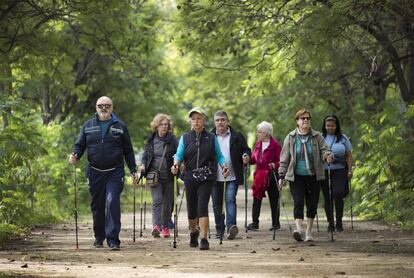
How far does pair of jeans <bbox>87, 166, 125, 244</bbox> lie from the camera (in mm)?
13664

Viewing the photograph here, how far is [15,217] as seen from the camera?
17375mm

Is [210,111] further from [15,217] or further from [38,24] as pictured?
[15,217]

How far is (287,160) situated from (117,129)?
9.29 ft

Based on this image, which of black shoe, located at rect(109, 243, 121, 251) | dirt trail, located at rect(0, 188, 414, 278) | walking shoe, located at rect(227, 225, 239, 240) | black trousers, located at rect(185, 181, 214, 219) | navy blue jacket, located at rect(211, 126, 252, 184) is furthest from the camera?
navy blue jacket, located at rect(211, 126, 252, 184)

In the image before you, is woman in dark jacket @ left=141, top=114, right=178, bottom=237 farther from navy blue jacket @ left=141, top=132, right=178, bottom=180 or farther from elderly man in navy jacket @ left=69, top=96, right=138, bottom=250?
elderly man in navy jacket @ left=69, top=96, right=138, bottom=250

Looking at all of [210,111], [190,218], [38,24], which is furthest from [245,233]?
[210,111]

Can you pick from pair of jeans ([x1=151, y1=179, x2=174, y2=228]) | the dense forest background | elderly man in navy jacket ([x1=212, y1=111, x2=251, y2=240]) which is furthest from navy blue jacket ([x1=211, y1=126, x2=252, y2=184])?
the dense forest background

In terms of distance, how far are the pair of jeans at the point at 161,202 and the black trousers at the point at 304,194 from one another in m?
2.67

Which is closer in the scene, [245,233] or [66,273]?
[66,273]

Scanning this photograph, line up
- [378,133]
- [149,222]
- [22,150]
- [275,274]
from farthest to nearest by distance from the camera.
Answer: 1. [149,222]
2. [378,133]
3. [22,150]
4. [275,274]

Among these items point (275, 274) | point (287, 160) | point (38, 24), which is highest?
point (38, 24)

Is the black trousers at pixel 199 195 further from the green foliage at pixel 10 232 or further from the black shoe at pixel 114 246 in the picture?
the green foliage at pixel 10 232

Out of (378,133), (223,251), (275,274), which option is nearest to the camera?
(275,274)

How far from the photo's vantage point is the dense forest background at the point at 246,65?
16.9 metres
